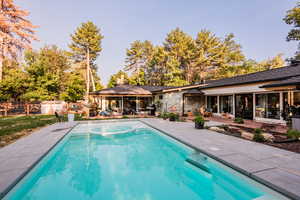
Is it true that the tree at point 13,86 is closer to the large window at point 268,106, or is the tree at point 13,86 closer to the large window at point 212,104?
the large window at point 212,104

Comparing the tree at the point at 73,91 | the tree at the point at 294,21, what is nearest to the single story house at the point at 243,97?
the tree at the point at 73,91

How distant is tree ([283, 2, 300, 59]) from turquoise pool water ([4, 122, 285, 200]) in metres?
22.5

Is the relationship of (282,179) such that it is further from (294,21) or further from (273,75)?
(294,21)

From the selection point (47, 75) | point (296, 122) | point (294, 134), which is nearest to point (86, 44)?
point (47, 75)

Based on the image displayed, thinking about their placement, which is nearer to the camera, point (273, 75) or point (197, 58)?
point (273, 75)

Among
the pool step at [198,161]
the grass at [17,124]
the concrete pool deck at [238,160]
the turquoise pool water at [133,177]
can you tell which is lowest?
A: the turquoise pool water at [133,177]

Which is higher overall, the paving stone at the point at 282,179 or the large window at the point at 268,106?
the large window at the point at 268,106

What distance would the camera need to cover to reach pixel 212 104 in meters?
14.0

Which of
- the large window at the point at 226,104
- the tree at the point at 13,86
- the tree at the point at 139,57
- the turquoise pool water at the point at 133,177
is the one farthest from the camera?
the tree at the point at 139,57

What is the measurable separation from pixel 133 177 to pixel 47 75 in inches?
798

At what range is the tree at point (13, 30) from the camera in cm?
1688

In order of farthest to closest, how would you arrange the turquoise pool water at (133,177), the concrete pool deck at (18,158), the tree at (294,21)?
the tree at (294,21) → the turquoise pool water at (133,177) → the concrete pool deck at (18,158)

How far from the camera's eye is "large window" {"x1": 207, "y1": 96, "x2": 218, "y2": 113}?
531 inches

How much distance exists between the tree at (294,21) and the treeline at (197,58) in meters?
10.0
